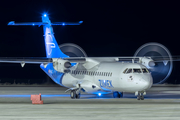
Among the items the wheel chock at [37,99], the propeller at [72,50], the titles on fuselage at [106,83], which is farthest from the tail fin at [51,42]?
the wheel chock at [37,99]

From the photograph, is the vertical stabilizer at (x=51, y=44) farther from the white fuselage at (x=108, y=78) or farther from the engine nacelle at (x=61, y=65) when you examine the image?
the engine nacelle at (x=61, y=65)

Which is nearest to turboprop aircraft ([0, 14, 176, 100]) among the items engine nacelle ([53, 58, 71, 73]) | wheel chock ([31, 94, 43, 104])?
engine nacelle ([53, 58, 71, 73])

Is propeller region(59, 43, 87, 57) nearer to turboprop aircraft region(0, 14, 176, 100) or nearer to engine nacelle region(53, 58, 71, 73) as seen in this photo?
turboprop aircraft region(0, 14, 176, 100)

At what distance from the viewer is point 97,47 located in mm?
103312

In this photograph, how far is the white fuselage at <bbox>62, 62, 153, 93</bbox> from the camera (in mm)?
25750

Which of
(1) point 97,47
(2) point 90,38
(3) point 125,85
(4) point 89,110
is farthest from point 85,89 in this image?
(2) point 90,38

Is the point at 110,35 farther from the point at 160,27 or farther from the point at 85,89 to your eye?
the point at 85,89

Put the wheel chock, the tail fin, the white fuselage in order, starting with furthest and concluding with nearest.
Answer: the tail fin
the white fuselage
the wheel chock

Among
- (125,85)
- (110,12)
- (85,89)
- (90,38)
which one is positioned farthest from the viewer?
(110,12)

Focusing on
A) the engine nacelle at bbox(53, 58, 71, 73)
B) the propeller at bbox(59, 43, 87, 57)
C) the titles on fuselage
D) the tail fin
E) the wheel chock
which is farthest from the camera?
the tail fin

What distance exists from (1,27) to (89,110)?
9364 cm

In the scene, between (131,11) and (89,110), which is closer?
(89,110)

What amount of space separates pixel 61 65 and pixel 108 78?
173 inches

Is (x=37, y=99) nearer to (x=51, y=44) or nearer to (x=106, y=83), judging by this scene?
(x=106, y=83)
